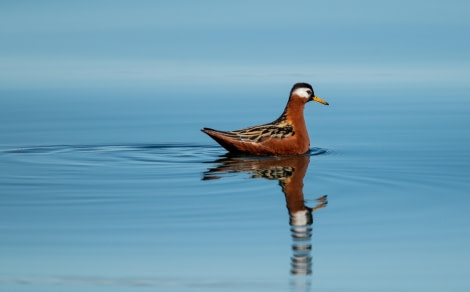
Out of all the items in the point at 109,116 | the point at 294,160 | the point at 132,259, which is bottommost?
the point at 132,259

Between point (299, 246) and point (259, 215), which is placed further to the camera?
point (259, 215)

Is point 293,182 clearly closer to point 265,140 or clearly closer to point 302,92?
point 265,140

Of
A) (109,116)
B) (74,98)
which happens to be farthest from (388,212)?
(74,98)

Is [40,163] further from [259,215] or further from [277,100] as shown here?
[277,100]

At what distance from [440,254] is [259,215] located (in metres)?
2.02

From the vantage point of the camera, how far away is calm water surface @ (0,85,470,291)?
334 inches

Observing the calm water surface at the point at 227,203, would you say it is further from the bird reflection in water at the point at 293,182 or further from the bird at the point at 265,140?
the bird at the point at 265,140

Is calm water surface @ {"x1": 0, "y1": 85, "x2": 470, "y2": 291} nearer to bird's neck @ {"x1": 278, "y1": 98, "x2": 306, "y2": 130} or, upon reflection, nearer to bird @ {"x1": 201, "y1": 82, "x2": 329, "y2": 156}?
bird @ {"x1": 201, "y1": 82, "x2": 329, "y2": 156}

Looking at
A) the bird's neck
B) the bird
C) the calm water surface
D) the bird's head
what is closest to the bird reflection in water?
the calm water surface

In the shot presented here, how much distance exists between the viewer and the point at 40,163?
13570 mm

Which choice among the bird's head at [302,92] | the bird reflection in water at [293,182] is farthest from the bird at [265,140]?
the bird's head at [302,92]

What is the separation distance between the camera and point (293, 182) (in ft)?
40.4

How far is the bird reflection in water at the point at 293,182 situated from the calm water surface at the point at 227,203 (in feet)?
0.08

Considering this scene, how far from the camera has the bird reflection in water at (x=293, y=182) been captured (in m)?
8.97
